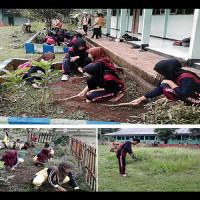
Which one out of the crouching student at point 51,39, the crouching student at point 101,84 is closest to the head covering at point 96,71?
the crouching student at point 101,84

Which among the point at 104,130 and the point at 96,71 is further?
the point at 96,71

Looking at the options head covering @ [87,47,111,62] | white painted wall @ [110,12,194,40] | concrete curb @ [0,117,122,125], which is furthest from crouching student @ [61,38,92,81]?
white painted wall @ [110,12,194,40]

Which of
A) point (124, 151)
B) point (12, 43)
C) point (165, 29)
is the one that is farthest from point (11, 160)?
point (165, 29)

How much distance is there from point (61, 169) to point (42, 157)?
0.16 meters

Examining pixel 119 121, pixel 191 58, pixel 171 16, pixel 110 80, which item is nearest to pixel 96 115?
pixel 119 121

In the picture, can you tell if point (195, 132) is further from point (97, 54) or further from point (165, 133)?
point (97, 54)

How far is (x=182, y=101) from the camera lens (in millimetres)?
2252

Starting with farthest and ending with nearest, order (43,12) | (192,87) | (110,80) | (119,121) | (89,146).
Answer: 1. (43,12)
2. (110,80)
3. (119,121)
4. (192,87)
5. (89,146)

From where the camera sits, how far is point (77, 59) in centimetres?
348

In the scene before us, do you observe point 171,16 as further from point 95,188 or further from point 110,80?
point 95,188

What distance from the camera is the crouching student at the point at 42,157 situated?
5.51 feet

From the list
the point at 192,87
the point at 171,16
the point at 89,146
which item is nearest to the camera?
the point at 89,146

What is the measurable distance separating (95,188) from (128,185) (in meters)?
0.24

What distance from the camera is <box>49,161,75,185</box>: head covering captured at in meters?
1.69
